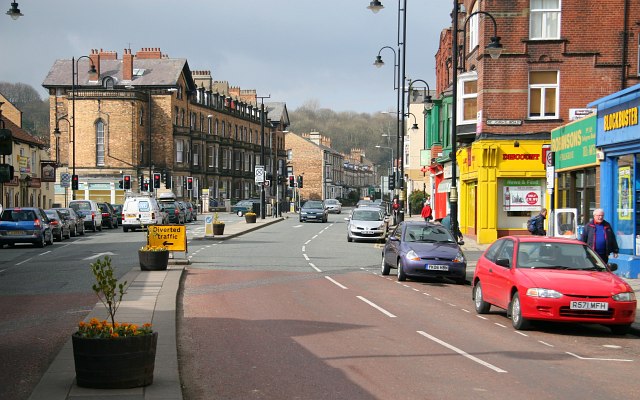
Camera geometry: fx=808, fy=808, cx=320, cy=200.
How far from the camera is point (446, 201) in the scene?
50906mm

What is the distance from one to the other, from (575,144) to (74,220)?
25310mm

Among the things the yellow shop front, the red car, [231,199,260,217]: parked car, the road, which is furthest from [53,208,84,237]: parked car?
[231,199,260,217]: parked car

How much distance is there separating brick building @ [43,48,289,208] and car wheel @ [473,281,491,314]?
5825cm

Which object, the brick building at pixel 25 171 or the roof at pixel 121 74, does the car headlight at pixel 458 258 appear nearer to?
the brick building at pixel 25 171

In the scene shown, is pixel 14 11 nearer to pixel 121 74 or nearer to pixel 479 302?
pixel 479 302

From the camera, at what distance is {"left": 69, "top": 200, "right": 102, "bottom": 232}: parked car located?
45609 mm

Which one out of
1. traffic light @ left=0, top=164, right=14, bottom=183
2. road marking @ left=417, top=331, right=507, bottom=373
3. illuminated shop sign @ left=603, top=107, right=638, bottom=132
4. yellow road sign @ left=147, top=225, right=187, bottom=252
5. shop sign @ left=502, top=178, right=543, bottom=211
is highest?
illuminated shop sign @ left=603, top=107, right=638, bottom=132

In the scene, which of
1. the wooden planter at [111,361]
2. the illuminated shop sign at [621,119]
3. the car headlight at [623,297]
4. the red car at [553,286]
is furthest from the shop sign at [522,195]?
the wooden planter at [111,361]

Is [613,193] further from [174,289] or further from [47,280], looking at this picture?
[47,280]

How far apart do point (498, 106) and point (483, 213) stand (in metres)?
4.47

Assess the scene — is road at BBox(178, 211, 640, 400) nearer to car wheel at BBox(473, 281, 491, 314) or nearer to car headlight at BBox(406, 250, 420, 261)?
car wheel at BBox(473, 281, 491, 314)

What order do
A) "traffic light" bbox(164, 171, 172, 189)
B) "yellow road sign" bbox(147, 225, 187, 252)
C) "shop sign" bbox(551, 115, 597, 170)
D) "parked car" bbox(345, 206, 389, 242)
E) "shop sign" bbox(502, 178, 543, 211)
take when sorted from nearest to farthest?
"yellow road sign" bbox(147, 225, 187, 252) < "shop sign" bbox(551, 115, 597, 170) < "shop sign" bbox(502, 178, 543, 211) < "parked car" bbox(345, 206, 389, 242) < "traffic light" bbox(164, 171, 172, 189)

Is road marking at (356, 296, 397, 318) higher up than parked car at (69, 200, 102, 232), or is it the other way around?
parked car at (69, 200, 102, 232)

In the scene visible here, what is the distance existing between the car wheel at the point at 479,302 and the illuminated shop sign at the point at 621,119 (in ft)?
24.8
